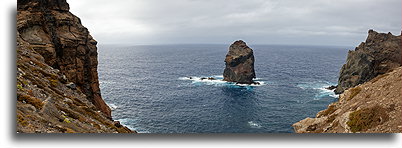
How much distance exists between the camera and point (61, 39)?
28844 millimetres

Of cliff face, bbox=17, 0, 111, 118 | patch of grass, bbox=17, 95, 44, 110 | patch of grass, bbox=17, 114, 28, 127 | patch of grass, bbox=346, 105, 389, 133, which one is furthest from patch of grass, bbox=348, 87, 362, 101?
cliff face, bbox=17, 0, 111, 118

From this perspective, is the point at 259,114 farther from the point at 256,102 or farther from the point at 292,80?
the point at 292,80

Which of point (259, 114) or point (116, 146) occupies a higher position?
point (116, 146)

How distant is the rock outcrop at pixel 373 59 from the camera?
2621 inches

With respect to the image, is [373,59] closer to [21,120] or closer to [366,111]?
[366,111]

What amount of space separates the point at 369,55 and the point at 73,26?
70.0 meters

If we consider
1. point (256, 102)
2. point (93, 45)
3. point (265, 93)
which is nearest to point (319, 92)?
point (265, 93)

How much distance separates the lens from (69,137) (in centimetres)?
1225

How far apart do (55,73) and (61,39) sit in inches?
271

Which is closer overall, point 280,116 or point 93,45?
point 93,45

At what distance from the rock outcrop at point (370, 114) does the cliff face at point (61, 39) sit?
2386 cm

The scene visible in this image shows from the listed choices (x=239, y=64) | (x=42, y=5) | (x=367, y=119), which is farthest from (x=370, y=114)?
(x=239, y=64)

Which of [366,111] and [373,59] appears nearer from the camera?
[366,111]

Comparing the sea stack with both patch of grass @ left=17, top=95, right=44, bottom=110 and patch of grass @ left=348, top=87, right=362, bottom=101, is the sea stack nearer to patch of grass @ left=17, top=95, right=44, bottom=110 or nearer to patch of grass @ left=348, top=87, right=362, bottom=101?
patch of grass @ left=348, top=87, right=362, bottom=101
